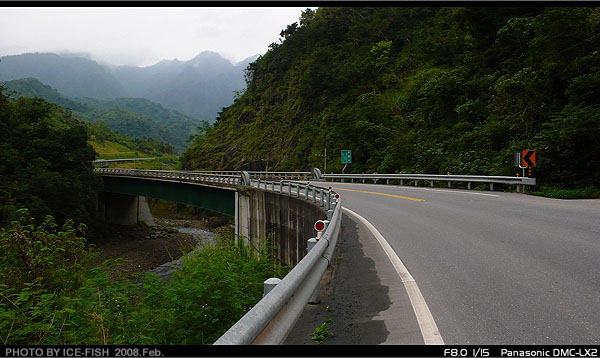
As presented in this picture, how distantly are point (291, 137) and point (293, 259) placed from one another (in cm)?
4656

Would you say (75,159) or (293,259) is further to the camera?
(75,159)

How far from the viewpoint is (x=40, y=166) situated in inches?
1356

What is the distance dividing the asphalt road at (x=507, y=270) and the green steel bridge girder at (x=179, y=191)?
25.5 m

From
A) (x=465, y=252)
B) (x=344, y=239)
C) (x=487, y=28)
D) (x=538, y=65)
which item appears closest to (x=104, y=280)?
(x=344, y=239)

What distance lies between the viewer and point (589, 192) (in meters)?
14.0

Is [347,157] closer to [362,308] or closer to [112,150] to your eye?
[362,308]

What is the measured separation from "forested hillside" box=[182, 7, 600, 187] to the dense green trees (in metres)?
28.3

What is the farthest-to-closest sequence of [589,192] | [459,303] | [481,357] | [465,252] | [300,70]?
[300,70] < [589,192] < [465,252] < [459,303] < [481,357]

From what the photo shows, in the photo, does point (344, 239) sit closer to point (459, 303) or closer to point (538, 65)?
point (459, 303)

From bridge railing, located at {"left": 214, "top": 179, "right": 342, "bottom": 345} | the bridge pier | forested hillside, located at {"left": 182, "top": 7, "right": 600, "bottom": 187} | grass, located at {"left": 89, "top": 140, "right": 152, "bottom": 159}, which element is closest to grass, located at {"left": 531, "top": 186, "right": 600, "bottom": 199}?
forested hillside, located at {"left": 182, "top": 7, "right": 600, "bottom": 187}

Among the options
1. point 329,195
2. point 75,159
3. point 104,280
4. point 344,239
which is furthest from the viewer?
point 75,159

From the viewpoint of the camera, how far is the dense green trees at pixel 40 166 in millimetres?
30297

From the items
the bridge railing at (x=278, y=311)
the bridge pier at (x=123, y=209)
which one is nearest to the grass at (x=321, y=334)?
the bridge railing at (x=278, y=311)

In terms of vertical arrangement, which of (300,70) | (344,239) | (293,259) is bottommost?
(293,259)
